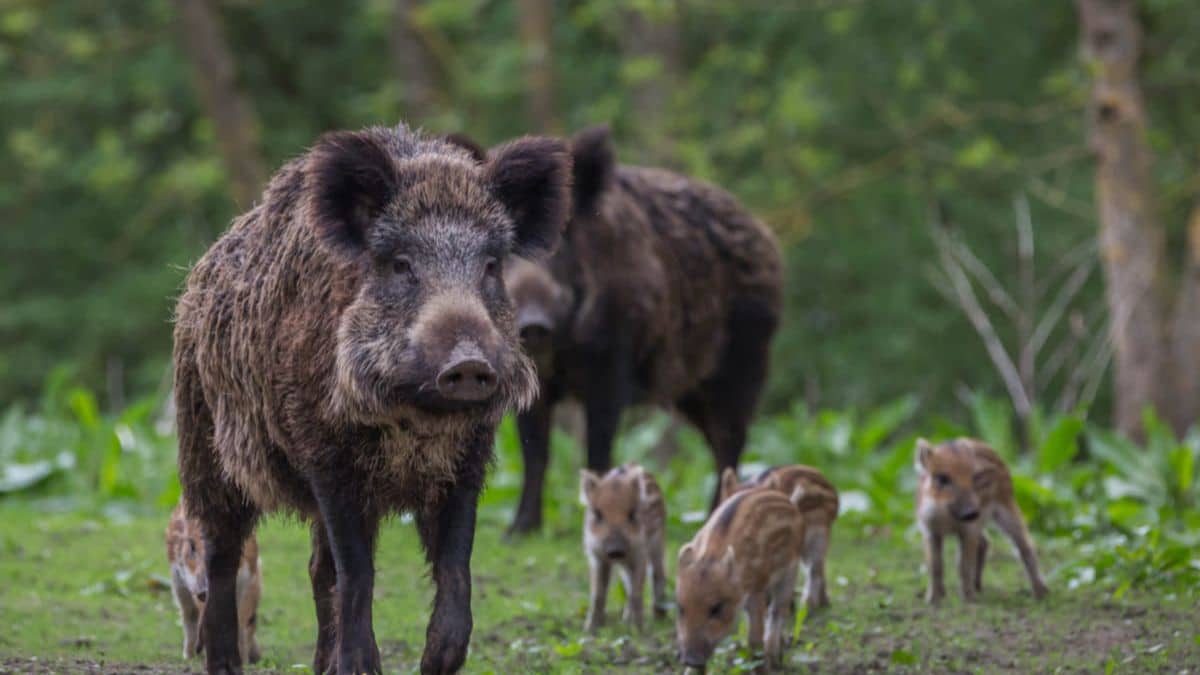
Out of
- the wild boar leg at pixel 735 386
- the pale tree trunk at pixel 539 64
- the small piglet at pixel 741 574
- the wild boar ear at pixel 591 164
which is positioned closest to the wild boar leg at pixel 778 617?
the small piglet at pixel 741 574

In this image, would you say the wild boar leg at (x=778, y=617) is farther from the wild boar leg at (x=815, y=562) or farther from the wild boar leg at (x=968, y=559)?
the wild boar leg at (x=968, y=559)

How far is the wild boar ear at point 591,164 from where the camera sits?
1018 cm

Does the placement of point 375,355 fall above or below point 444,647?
above

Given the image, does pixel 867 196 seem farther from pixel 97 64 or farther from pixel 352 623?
pixel 352 623

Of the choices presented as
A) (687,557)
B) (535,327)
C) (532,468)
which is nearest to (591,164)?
(535,327)

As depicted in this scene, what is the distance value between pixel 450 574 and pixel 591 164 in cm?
447

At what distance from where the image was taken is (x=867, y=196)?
22094 mm

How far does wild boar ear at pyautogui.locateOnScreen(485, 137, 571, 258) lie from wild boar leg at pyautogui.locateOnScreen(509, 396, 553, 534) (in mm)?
4358

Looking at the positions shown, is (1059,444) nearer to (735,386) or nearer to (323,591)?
(735,386)

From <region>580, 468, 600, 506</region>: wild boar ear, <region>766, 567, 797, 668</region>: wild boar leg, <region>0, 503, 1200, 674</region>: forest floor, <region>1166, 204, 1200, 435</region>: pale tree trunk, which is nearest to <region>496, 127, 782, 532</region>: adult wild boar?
<region>0, 503, 1200, 674</region>: forest floor

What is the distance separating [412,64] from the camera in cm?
2270

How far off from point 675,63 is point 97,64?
8.39m

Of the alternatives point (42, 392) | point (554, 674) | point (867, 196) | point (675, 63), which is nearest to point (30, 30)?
point (42, 392)

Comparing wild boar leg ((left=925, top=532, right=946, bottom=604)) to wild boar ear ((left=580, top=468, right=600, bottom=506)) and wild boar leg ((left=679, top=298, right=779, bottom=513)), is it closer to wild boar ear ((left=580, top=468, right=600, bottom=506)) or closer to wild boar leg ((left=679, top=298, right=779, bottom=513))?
wild boar ear ((left=580, top=468, right=600, bottom=506))
